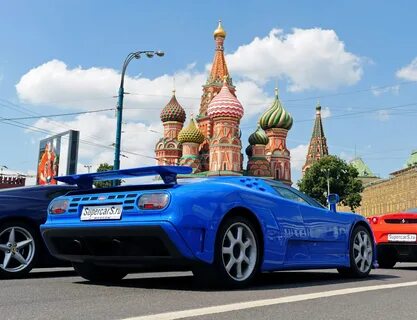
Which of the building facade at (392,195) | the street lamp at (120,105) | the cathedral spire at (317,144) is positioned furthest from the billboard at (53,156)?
the cathedral spire at (317,144)

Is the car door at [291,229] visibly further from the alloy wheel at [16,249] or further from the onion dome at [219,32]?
the onion dome at [219,32]

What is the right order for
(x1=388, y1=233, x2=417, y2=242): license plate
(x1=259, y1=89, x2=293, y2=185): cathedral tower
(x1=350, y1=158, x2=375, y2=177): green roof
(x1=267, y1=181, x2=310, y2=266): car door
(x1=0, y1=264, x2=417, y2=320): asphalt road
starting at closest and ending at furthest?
(x1=0, y1=264, x2=417, y2=320): asphalt road < (x1=267, y1=181, x2=310, y2=266): car door < (x1=388, y1=233, x2=417, y2=242): license plate < (x1=259, y1=89, x2=293, y2=185): cathedral tower < (x1=350, y1=158, x2=375, y2=177): green roof

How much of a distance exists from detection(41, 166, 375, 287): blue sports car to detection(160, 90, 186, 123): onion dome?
73.6 metres

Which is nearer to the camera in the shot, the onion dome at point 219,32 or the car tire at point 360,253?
the car tire at point 360,253

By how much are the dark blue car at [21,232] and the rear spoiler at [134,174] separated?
109cm

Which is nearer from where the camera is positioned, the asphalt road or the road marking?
the road marking

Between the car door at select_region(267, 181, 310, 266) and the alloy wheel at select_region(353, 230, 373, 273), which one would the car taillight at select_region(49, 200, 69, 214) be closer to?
the car door at select_region(267, 181, 310, 266)

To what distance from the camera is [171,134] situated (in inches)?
3115

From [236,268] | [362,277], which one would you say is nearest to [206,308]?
[236,268]

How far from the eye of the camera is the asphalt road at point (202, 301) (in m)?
3.70

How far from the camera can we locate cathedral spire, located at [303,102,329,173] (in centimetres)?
11303

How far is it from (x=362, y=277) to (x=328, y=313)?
3176 mm

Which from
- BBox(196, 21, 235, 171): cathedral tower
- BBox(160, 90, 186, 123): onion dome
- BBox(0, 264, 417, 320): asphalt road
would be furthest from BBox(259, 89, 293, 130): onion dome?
BBox(0, 264, 417, 320): asphalt road

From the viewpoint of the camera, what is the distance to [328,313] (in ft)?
12.6
